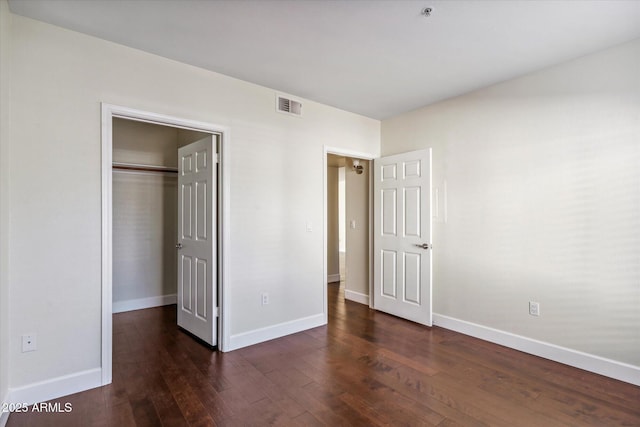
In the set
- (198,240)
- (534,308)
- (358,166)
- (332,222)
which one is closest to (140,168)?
(198,240)

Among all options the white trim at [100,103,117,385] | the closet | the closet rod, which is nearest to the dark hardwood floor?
the white trim at [100,103,117,385]

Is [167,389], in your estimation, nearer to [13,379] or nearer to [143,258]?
[13,379]

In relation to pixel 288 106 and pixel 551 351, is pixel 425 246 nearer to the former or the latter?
pixel 551 351

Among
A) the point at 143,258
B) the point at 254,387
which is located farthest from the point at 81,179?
the point at 143,258

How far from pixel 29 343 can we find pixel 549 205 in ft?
14.2

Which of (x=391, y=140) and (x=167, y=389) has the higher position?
(x=391, y=140)

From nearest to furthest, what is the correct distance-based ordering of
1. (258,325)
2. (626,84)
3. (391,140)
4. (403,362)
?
(626,84), (403,362), (258,325), (391,140)

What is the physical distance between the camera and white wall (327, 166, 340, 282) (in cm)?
626

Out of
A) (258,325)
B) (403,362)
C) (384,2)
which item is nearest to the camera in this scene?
(384,2)

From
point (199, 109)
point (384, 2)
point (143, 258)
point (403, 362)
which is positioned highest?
point (384, 2)

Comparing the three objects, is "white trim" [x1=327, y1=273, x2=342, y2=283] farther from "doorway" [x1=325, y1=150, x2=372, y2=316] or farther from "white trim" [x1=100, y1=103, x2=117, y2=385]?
"white trim" [x1=100, y1=103, x2=117, y2=385]

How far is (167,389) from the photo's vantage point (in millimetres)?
2383

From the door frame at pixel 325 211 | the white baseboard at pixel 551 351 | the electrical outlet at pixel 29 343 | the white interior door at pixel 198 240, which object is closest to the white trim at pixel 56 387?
the electrical outlet at pixel 29 343

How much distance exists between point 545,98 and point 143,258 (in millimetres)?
5182
